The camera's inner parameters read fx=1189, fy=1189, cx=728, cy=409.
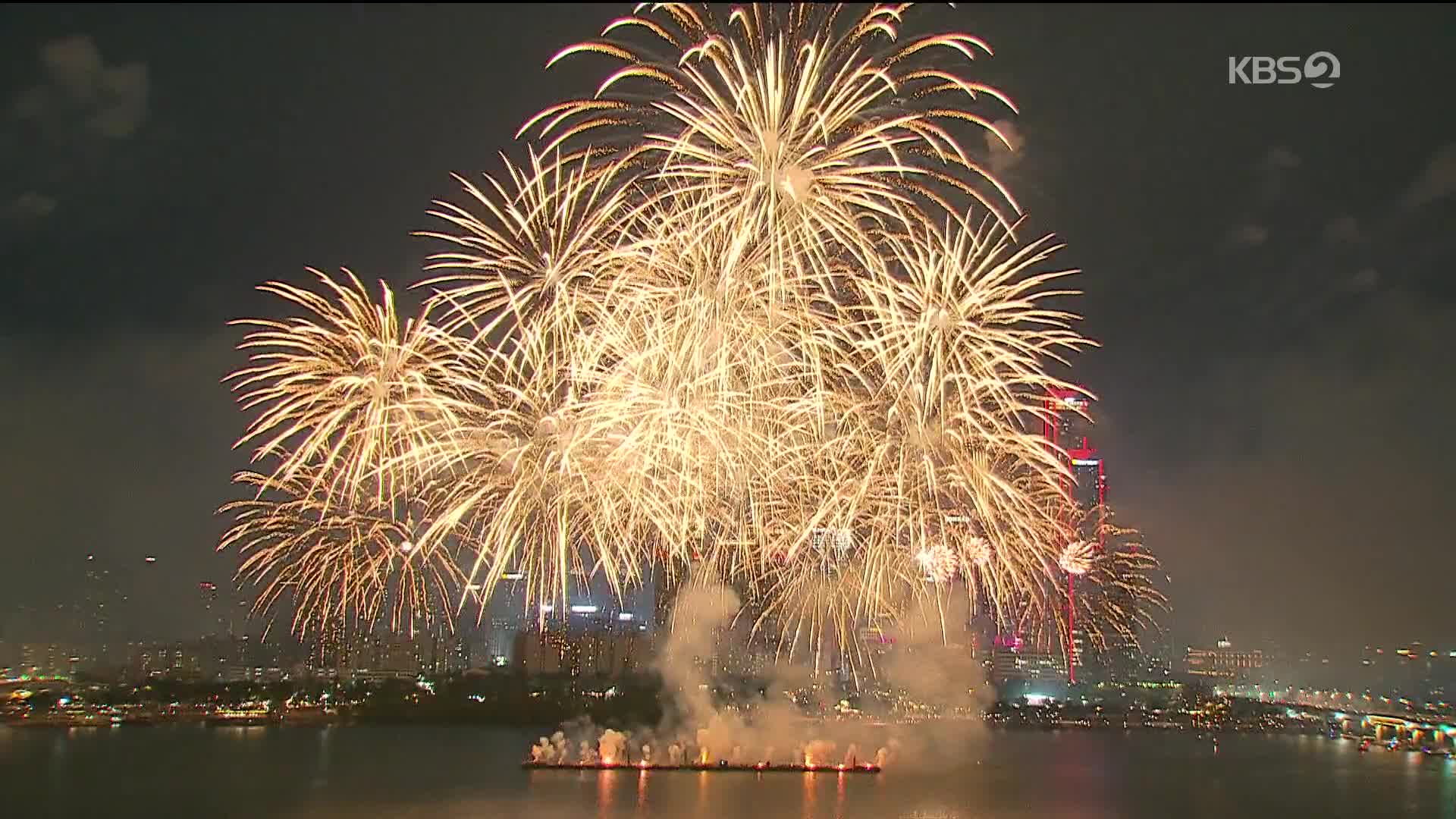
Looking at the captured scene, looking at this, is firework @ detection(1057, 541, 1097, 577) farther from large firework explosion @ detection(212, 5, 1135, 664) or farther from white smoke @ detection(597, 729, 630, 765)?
white smoke @ detection(597, 729, 630, 765)

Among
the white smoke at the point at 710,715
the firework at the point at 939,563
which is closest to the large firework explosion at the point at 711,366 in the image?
the firework at the point at 939,563

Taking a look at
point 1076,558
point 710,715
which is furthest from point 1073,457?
point 710,715

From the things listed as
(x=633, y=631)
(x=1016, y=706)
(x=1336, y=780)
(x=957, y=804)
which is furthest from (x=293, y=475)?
(x=1016, y=706)

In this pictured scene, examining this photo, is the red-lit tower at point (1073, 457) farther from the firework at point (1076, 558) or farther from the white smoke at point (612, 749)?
the white smoke at point (612, 749)

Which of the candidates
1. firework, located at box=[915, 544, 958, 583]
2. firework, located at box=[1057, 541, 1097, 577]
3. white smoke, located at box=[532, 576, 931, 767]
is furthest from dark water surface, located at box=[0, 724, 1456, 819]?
firework, located at box=[915, 544, 958, 583]

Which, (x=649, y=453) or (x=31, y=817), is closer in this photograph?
(x=649, y=453)

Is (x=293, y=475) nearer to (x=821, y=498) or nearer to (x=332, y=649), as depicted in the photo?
(x=821, y=498)
